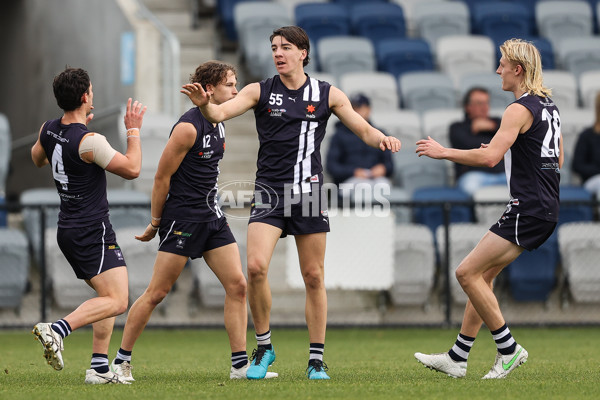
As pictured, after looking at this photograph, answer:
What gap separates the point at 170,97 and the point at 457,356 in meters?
7.53

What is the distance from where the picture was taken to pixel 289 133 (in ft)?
20.6

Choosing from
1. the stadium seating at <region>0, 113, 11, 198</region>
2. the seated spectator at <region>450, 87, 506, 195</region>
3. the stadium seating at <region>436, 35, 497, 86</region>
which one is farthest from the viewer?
the stadium seating at <region>436, 35, 497, 86</region>

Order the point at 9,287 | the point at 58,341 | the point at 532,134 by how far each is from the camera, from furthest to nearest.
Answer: the point at 9,287 → the point at 532,134 → the point at 58,341

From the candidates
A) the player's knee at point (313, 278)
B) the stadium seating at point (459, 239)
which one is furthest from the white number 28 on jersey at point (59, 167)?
the stadium seating at point (459, 239)

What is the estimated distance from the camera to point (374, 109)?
525 inches

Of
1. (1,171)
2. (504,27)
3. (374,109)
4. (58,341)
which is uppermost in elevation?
(504,27)

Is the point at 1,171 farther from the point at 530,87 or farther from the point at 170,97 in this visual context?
the point at 530,87

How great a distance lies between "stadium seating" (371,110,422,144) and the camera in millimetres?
12234

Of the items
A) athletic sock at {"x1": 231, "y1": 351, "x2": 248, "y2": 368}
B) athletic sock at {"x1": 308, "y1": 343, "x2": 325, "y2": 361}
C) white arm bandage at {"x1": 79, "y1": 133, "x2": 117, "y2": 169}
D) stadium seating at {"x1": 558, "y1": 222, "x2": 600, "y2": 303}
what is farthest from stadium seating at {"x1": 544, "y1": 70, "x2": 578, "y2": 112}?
white arm bandage at {"x1": 79, "y1": 133, "x2": 117, "y2": 169}

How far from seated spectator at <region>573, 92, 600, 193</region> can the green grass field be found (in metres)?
1.79

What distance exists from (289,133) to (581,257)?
5.50 metres

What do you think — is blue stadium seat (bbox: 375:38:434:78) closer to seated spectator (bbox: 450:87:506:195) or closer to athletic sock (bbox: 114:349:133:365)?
seated spectator (bbox: 450:87:506:195)

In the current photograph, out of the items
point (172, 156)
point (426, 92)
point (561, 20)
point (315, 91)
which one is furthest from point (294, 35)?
point (561, 20)

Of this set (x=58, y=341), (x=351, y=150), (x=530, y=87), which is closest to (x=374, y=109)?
(x=351, y=150)
